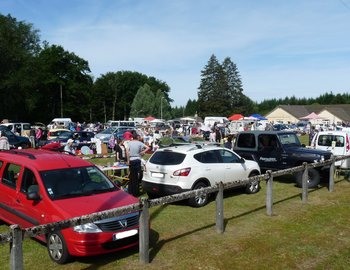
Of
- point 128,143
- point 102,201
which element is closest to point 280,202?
point 128,143

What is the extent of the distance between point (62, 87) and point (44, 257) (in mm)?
78151

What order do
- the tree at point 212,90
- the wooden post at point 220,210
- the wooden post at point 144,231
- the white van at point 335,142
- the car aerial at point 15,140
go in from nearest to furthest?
the wooden post at point 144,231
the wooden post at point 220,210
the white van at point 335,142
the car aerial at point 15,140
the tree at point 212,90

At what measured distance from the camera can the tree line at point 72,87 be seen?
6116 centimetres

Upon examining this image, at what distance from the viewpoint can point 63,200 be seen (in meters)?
6.70

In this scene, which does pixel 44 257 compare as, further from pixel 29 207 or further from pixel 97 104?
pixel 97 104

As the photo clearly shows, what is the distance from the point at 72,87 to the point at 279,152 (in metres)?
71.7

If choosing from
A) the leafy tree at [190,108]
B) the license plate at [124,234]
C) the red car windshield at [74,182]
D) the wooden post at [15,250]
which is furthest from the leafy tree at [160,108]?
the wooden post at [15,250]

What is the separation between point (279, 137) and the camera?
48.2 ft

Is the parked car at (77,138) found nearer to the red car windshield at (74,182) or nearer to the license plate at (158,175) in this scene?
the license plate at (158,175)

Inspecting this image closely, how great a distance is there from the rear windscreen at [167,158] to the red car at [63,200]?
3007 mm

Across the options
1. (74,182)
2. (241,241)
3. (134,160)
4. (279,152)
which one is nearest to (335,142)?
(279,152)

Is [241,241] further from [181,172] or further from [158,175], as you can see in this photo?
[158,175]

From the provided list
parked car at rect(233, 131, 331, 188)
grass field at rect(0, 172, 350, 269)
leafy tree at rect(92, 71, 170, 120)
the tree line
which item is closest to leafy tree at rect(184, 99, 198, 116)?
the tree line

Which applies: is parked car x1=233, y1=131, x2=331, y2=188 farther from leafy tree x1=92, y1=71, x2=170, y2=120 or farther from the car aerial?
leafy tree x1=92, y1=71, x2=170, y2=120
